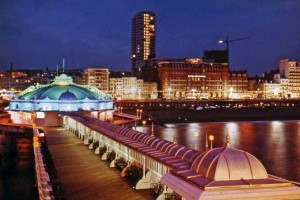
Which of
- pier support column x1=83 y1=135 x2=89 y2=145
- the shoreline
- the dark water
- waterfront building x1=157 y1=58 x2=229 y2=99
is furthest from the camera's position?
waterfront building x1=157 y1=58 x2=229 y2=99

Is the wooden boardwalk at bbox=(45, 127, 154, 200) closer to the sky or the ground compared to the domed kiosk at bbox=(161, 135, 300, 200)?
closer to the ground

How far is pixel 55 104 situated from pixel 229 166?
165ft

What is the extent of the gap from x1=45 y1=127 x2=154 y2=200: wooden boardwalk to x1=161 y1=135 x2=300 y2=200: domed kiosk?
509 cm

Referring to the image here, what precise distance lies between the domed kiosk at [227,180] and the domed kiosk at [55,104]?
46636 millimetres

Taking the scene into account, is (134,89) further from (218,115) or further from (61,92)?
(61,92)

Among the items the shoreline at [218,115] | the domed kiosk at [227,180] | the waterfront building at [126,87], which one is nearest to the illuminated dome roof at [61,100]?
the shoreline at [218,115]

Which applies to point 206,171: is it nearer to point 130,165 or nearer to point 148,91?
point 130,165

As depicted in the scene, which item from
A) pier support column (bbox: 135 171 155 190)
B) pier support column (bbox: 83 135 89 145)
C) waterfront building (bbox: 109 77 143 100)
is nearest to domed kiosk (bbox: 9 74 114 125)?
pier support column (bbox: 83 135 89 145)

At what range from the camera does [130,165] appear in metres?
20.7

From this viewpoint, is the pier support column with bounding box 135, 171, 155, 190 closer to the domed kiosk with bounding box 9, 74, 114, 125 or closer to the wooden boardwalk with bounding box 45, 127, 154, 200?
the wooden boardwalk with bounding box 45, 127, 154, 200

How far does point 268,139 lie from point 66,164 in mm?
54714

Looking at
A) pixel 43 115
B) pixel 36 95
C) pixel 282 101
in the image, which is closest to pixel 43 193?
pixel 43 115

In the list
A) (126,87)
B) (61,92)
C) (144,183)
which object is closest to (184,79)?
(126,87)

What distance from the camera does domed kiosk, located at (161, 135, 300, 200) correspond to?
10492 millimetres
